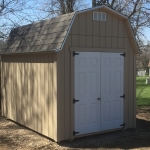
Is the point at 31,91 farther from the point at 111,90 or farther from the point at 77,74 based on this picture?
the point at 111,90

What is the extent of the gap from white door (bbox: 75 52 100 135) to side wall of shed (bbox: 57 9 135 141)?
0.18 m

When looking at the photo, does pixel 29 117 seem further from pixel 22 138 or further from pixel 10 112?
pixel 10 112

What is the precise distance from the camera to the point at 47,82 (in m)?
7.46

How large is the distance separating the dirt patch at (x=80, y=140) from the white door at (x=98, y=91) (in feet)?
1.07

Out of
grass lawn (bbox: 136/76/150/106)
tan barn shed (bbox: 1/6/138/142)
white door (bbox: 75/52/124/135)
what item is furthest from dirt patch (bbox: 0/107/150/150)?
grass lawn (bbox: 136/76/150/106)

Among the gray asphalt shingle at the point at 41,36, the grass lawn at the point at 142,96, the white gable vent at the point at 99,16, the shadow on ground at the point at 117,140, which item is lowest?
the grass lawn at the point at 142,96

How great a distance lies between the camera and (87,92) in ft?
25.0

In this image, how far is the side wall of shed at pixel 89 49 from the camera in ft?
23.6

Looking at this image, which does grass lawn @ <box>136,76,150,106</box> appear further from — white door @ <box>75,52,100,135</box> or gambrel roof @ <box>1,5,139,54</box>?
gambrel roof @ <box>1,5,139,54</box>

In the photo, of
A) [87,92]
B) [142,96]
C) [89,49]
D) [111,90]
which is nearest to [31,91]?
[87,92]

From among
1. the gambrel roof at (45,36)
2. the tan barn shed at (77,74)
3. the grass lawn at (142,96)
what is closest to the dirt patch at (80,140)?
the tan barn shed at (77,74)

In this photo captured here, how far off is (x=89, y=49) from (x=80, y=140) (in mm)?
2432

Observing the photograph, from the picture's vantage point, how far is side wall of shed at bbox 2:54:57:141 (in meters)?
7.32

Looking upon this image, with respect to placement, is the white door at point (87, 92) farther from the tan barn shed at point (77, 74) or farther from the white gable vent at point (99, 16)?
the white gable vent at point (99, 16)
